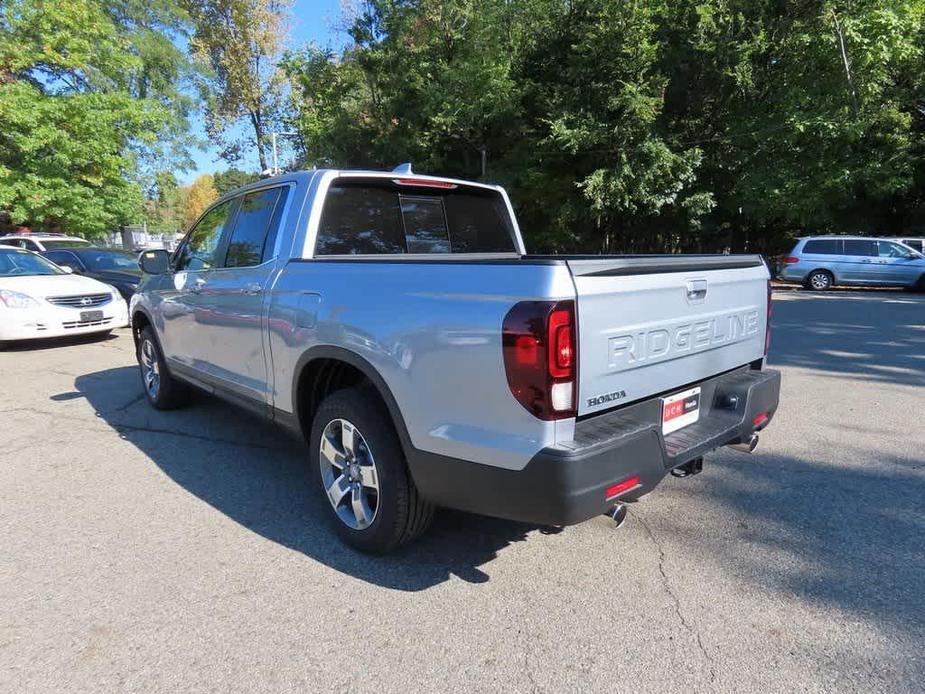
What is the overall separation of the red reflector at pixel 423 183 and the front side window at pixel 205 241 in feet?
4.59

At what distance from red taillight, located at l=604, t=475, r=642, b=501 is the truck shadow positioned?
71 cm

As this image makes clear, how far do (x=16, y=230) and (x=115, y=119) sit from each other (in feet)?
26.5

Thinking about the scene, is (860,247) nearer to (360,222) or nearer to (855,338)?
(855,338)

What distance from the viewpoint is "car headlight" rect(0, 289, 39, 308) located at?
27.9 feet

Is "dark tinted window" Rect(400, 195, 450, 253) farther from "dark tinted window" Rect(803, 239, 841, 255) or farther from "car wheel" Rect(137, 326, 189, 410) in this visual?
"dark tinted window" Rect(803, 239, 841, 255)

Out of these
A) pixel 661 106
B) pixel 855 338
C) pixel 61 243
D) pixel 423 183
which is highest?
pixel 661 106

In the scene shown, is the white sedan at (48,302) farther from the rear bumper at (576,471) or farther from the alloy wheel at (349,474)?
the rear bumper at (576,471)

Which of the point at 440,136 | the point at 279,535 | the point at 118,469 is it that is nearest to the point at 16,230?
the point at 440,136

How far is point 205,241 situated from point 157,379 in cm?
161

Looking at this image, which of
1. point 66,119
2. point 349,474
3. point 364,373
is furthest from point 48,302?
point 66,119

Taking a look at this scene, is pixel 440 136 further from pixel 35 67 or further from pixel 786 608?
pixel 786 608

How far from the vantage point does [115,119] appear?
19234 millimetres

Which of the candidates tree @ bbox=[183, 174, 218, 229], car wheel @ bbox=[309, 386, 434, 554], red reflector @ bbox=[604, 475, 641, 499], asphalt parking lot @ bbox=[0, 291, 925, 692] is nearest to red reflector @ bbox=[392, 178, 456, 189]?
car wheel @ bbox=[309, 386, 434, 554]

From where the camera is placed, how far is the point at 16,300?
28.0 feet
